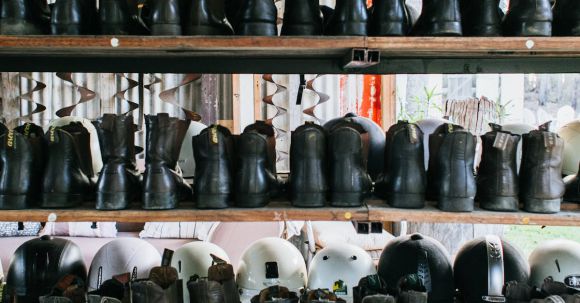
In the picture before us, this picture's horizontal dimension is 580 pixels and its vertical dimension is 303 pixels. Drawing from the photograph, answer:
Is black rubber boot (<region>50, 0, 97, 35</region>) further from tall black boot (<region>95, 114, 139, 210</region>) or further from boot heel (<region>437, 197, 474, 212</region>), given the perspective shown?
boot heel (<region>437, 197, 474, 212</region>)

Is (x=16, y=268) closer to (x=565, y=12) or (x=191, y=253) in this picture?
(x=191, y=253)

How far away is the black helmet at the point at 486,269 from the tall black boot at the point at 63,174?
5.00 ft

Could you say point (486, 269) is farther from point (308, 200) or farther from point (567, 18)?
point (567, 18)

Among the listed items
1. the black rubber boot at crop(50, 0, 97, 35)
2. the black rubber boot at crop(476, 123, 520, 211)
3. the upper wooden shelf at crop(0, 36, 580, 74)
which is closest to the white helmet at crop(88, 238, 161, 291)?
the upper wooden shelf at crop(0, 36, 580, 74)

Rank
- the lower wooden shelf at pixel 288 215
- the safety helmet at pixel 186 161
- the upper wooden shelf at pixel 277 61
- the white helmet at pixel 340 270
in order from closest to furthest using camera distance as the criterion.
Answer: the lower wooden shelf at pixel 288 215, the upper wooden shelf at pixel 277 61, the white helmet at pixel 340 270, the safety helmet at pixel 186 161

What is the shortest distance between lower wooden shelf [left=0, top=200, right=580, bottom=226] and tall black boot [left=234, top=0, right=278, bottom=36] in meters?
0.59

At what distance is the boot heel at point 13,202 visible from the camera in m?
1.83

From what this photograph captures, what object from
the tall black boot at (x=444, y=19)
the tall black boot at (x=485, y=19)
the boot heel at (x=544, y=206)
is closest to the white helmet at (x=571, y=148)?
the boot heel at (x=544, y=206)

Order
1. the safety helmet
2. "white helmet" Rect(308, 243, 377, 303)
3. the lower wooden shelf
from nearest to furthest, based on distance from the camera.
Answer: the lower wooden shelf → "white helmet" Rect(308, 243, 377, 303) → the safety helmet

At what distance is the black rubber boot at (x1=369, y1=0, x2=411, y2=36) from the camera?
187 centimetres

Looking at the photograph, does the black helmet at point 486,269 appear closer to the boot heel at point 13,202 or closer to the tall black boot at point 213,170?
the tall black boot at point 213,170

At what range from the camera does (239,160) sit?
6.42 ft

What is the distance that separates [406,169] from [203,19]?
85 centimetres

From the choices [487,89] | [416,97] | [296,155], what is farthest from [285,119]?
[296,155]
